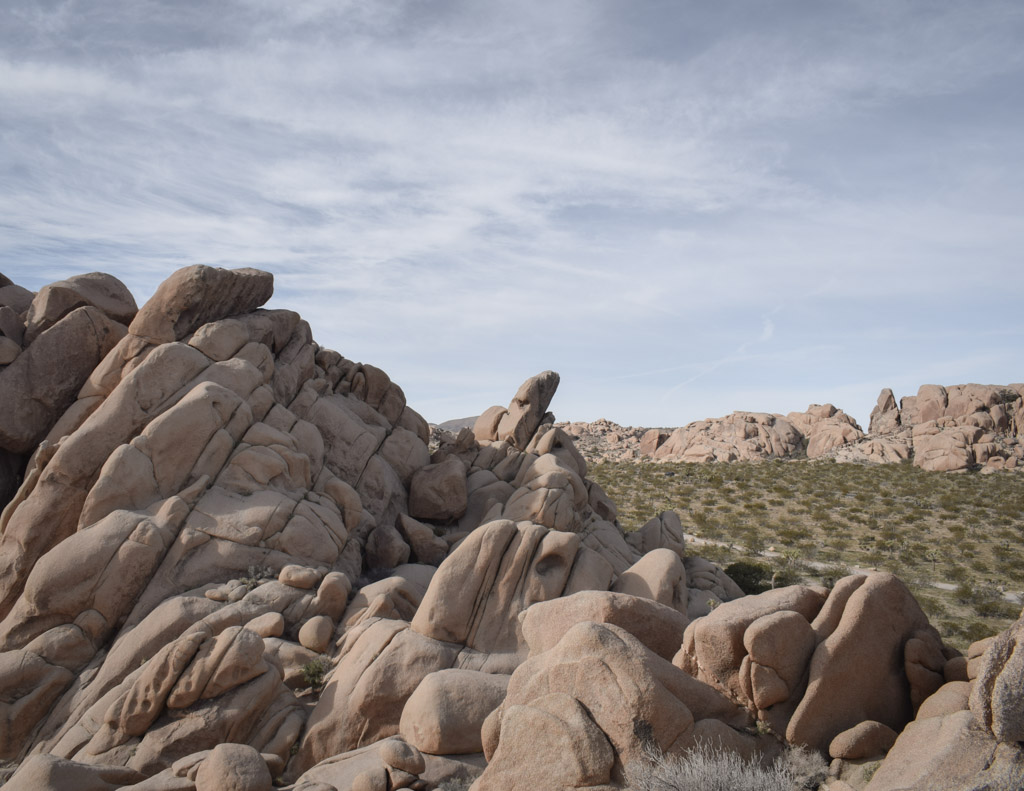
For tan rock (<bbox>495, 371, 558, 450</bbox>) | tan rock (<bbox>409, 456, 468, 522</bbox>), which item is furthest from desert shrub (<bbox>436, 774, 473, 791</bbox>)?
tan rock (<bbox>495, 371, 558, 450</bbox>)

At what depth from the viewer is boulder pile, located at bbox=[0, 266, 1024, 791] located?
38.2 ft

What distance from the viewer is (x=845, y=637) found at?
12.6 meters

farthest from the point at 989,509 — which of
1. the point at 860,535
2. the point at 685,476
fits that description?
the point at 685,476


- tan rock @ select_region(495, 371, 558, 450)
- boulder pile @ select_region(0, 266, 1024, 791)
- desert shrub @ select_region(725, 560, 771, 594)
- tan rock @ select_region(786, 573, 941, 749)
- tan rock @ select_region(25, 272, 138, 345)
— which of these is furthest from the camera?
tan rock @ select_region(495, 371, 558, 450)

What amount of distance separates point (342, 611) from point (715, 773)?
13.9 meters

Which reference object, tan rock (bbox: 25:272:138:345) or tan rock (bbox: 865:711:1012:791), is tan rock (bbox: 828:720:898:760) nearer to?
tan rock (bbox: 865:711:1012:791)

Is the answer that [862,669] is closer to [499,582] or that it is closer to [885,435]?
[499,582]

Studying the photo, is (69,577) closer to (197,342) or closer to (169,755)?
(169,755)

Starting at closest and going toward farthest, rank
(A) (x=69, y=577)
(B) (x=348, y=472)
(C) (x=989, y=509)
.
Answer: (A) (x=69, y=577)
(B) (x=348, y=472)
(C) (x=989, y=509)

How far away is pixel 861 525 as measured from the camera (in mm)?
43656

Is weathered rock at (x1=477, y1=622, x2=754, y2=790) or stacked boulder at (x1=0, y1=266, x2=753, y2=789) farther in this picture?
stacked boulder at (x1=0, y1=266, x2=753, y2=789)

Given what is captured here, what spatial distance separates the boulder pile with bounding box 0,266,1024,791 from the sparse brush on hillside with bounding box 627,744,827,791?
422 millimetres

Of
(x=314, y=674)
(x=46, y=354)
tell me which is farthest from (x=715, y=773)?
(x=46, y=354)

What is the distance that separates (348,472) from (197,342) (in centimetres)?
805
